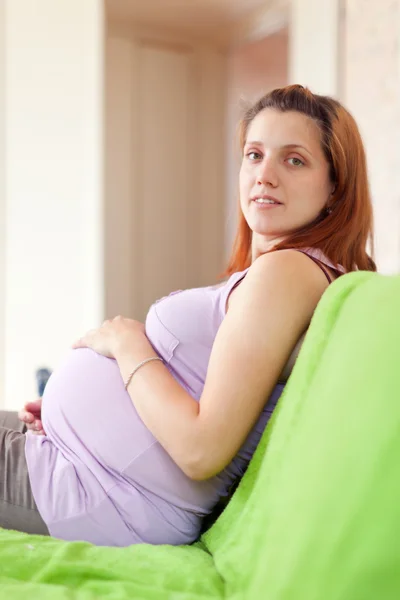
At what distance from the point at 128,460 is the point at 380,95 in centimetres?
237

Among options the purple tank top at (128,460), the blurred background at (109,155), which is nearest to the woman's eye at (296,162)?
the purple tank top at (128,460)

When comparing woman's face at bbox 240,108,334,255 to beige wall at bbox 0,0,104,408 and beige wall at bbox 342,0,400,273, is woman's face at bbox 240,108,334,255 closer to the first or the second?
beige wall at bbox 342,0,400,273

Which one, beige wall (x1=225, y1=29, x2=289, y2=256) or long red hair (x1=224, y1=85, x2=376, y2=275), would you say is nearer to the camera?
long red hair (x1=224, y1=85, x2=376, y2=275)

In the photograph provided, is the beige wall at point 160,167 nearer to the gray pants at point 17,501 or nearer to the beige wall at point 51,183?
the beige wall at point 51,183

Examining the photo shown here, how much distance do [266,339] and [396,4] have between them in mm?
2434

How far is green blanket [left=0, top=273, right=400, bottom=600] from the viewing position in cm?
60

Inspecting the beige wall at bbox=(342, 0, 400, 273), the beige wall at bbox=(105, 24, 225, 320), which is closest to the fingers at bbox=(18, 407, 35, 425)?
the beige wall at bbox=(342, 0, 400, 273)

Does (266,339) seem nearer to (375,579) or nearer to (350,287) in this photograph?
(350,287)

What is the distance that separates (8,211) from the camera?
412cm

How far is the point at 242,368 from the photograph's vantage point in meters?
0.93

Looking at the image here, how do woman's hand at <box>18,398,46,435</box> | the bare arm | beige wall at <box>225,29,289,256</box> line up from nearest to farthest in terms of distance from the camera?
1. the bare arm
2. woman's hand at <box>18,398,46,435</box>
3. beige wall at <box>225,29,289,256</box>

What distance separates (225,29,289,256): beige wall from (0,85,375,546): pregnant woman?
2876mm

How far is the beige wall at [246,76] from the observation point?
4250 mm

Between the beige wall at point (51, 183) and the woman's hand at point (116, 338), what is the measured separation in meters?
2.44
